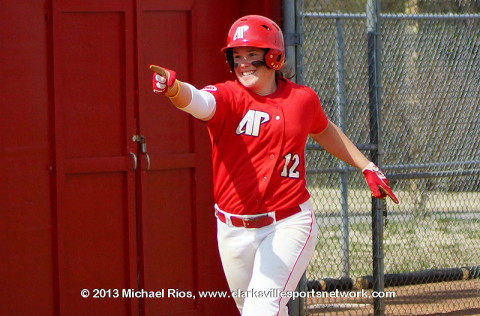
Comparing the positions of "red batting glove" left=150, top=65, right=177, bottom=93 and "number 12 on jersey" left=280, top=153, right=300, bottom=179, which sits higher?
"red batting glove" left=150, top=65, right=177, bottom=93

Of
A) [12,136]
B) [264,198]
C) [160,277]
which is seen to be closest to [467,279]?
[160,277]

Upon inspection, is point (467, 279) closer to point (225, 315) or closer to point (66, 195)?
point (225, 315)

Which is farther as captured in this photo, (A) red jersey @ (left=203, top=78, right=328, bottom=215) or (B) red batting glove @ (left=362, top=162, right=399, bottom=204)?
(B) red batting glove @ (left=362, top=162, right=399, bottom=204)

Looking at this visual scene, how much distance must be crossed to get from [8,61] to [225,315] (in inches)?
97.7

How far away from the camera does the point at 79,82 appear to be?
5.96m

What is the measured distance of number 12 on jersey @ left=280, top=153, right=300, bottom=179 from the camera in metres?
4.93

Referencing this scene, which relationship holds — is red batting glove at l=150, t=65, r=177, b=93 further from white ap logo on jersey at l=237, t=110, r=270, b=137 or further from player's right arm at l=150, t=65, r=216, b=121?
white ap logo on jersey at l=237, t=110, r=270, b=137

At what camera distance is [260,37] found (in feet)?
16.1

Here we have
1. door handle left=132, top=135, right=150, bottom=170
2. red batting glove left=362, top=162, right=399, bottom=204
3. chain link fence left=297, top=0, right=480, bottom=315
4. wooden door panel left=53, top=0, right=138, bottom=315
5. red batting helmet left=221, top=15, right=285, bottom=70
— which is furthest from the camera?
chain link fence left=297, top=0, right=480, bottom=315

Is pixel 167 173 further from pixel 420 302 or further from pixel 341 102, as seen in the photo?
pixel 420 302

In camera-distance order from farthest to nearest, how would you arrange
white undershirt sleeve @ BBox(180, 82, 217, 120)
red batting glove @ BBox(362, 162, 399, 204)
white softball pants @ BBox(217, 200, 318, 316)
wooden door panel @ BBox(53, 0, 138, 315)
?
wooden door panel @ BBox(53, 0, 138, 315), red batting glove @ BBox(362, 162, 399, 204), white softball pants @ BBox(217, 200, 318, 316), white undershirt sleeve @ BBox(180, 82, 217, 120)

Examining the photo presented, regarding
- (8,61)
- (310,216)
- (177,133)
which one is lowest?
(310,216)

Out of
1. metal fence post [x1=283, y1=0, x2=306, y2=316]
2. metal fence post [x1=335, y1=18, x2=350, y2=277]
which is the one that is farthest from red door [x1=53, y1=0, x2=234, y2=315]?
metal fence post [x1=335, y1=18, x2=350, y2=277]

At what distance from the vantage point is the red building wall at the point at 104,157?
5.77 meters
